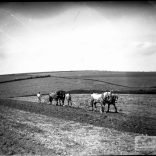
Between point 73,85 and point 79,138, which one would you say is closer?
point 79,138

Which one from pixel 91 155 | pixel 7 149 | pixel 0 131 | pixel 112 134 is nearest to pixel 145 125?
pixel 112 134

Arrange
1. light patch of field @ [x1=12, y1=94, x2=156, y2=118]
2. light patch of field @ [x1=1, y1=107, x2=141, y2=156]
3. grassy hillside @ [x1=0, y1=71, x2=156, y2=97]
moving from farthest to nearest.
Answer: grassy hillside @ [x1=0, y1=71, x2=156, y2=97], light patch of field @ [x1=12, y1=94, x2=156, y2=118], light patch of field @ [x1=1, y1=107, x2=141, y2=156]

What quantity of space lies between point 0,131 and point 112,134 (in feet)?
23.1

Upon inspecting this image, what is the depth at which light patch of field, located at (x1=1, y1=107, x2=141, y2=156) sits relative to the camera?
334 inches

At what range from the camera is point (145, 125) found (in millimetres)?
12086

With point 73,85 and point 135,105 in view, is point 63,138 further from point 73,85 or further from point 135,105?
point 73,85

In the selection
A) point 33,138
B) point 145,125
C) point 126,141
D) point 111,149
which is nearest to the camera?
point 111,149

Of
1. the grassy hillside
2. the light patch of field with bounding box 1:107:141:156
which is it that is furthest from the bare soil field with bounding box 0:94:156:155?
the grassy hillside

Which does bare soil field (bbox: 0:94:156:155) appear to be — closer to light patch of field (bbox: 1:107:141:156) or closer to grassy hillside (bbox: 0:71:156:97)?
light patch of field (bbox: 1:107:141:156)

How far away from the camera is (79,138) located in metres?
10.2

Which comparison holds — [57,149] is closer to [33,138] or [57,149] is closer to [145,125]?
[33,138]

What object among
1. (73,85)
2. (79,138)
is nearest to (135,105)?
(79,138)

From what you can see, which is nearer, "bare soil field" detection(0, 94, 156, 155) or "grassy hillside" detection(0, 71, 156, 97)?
"bare soil field" detection(0, 94, 156, 155)

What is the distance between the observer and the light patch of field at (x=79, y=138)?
8.49 meters
